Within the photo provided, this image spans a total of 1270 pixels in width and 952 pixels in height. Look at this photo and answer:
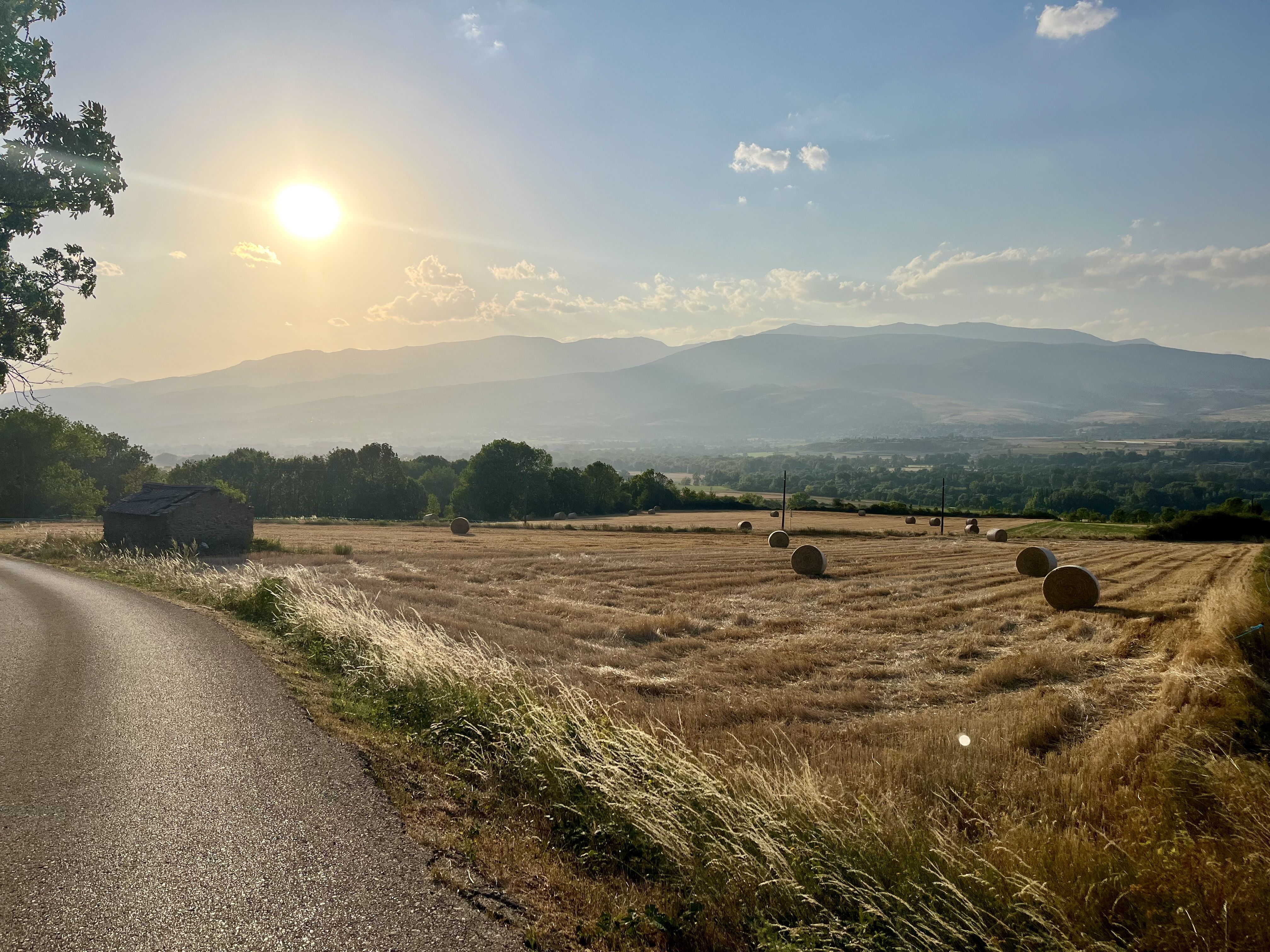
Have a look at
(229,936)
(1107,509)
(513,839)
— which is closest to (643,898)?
(513,839)

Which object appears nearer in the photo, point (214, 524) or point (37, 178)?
point (37, 178)

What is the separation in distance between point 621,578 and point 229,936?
23.4m

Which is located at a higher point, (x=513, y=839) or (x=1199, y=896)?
(x=1199, y=896)

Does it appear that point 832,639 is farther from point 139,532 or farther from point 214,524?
point 139,532

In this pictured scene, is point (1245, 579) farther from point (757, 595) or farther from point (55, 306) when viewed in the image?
point (55, 306)

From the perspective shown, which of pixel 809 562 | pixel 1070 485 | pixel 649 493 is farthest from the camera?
pixel 1070 485

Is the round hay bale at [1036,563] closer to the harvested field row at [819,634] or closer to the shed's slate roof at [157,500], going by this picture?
the harvested field row at [819,634]

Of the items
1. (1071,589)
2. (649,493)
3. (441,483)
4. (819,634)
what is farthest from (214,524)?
(441,483)

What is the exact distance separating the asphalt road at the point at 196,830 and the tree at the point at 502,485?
76.1 m

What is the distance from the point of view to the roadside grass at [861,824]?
4734 millimetres

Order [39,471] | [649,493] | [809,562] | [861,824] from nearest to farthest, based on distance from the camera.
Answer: [861,824], [809,562], [39,471], [649,493]

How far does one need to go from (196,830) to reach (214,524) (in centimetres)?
3469

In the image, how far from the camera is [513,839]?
6.45 metres

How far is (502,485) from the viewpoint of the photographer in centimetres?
8744
